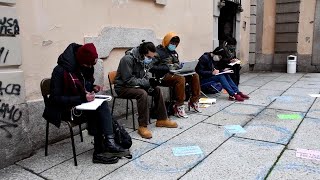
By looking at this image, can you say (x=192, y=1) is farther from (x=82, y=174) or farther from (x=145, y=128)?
(x=82, y=174)

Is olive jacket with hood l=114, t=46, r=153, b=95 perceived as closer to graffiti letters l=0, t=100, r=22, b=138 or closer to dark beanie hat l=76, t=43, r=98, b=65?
dark beanie hat l=76, t=43, r=98, b=65

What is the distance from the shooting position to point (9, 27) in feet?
10.3

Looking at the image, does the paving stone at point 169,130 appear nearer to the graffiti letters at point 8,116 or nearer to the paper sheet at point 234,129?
the paper sheet at point 234,129

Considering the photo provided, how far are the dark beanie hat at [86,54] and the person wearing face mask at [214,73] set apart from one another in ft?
10.8

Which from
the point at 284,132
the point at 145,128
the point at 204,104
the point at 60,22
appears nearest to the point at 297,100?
the point at 204,104

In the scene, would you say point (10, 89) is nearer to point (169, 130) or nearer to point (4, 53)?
point (4, 53)

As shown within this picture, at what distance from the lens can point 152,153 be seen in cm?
348

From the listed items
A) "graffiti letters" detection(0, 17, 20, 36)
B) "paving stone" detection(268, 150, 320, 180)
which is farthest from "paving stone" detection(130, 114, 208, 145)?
A: "graffiti letters" detection(0, 17, 20, 36)

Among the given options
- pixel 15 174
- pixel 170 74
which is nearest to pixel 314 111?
pixel 170 74

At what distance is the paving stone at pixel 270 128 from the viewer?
3949 millimetres

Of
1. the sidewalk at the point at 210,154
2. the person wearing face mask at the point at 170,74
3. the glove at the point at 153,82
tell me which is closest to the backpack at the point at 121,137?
the sidewalk at the point at 210,154

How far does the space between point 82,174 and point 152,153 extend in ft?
2.84

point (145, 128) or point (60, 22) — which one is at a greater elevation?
point (60, 22)

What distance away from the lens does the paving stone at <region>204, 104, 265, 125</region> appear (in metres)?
4.75
